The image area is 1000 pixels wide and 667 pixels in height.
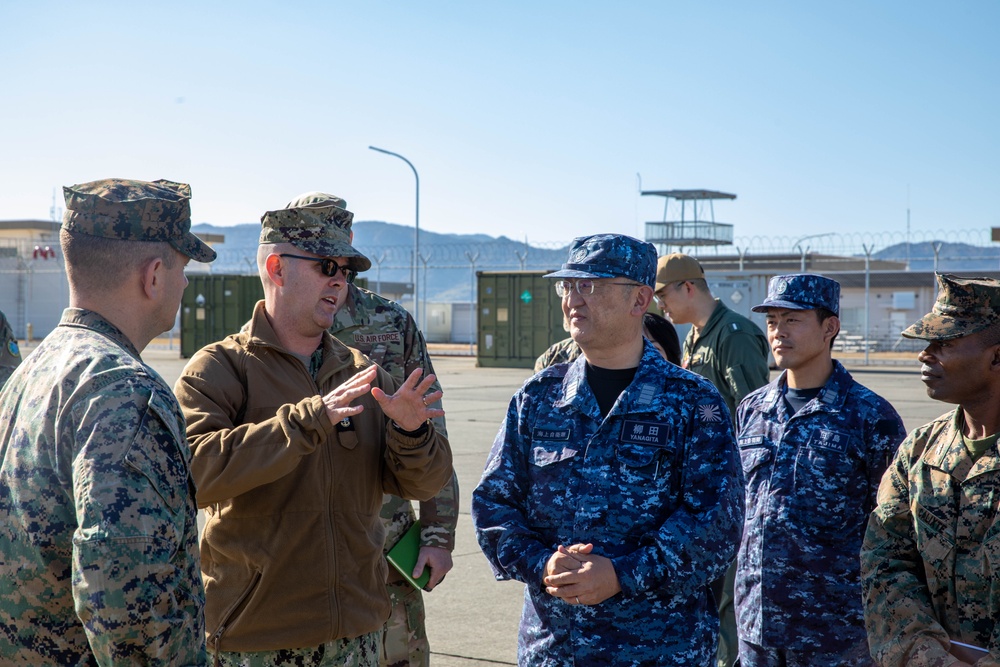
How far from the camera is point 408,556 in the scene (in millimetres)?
3463

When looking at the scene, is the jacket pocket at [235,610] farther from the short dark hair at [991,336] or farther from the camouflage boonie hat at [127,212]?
the short dark hair at [991,336]

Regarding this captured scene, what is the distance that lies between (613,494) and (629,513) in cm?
7

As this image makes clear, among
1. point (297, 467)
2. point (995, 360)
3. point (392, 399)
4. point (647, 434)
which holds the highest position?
point (995, 360)

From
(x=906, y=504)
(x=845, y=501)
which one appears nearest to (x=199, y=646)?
(x=906, y=504)

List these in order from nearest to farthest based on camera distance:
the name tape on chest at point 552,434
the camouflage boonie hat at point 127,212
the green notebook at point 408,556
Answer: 1. the camouflage boonie hat at point 127,212
2. the name tape on chest at point 552,434
3. the green notebook at point 408,556

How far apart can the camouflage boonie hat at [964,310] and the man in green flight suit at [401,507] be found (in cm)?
166

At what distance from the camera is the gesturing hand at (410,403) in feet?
9.50

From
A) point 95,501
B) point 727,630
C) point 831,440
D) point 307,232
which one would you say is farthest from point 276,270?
point 727,630

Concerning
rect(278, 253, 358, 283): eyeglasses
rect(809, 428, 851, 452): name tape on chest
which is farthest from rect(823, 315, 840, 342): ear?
rect(278, 253, 358, 283): eyeglasses

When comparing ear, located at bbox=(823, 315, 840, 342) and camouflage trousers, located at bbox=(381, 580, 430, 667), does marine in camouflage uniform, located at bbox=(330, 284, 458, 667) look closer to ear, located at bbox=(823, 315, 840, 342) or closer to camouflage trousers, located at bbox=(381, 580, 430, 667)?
camouflage trousers, located at bbox=(381, 580, 430, 667)

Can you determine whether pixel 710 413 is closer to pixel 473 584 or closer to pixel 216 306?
pixel 473 584

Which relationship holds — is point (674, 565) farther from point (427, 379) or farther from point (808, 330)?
point (808, 330)

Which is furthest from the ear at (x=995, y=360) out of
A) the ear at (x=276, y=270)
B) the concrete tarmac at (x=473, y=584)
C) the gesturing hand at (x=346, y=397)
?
the concrete tarmac at (x=473, y=584)

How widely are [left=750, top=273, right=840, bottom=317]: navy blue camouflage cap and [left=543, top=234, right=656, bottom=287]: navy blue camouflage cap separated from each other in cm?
127
